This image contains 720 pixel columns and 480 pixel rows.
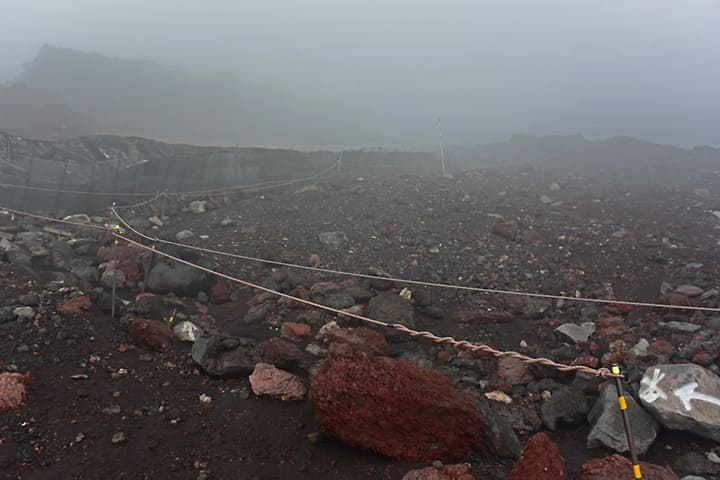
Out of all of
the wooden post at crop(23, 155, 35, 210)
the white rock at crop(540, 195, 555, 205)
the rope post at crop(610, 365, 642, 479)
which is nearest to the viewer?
the rope post at crop(610, 365, 642, 479)

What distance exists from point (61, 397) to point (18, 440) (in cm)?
51

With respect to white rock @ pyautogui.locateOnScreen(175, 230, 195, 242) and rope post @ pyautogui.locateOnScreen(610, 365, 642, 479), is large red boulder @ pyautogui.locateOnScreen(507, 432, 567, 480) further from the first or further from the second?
white rock @ pyautogui.locateOnScreen(175, 230, 195, 242)

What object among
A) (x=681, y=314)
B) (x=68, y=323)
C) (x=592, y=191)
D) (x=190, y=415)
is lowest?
(x=190, y=415)

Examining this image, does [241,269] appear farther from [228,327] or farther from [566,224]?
[566,224]

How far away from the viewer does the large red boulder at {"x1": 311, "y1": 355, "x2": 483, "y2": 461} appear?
10.1ft

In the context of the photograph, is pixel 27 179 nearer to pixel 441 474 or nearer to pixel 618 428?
pixel 441 474

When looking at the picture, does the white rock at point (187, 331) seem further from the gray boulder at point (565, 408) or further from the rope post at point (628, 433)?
the rope post at point (628, 433)

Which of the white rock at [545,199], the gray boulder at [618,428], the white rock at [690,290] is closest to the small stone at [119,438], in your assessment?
the gray boulder at [618,428]

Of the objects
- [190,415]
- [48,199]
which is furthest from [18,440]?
[48,199]

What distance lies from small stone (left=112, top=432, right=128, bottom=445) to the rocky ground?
1cm

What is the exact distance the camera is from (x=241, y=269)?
7.48m

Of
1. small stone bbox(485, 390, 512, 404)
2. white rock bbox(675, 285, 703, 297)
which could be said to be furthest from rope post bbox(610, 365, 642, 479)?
white rock bbox(675, 285, 703, 297)

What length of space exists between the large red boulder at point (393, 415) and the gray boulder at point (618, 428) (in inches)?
42.1

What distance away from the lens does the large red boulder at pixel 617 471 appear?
8.93ft
